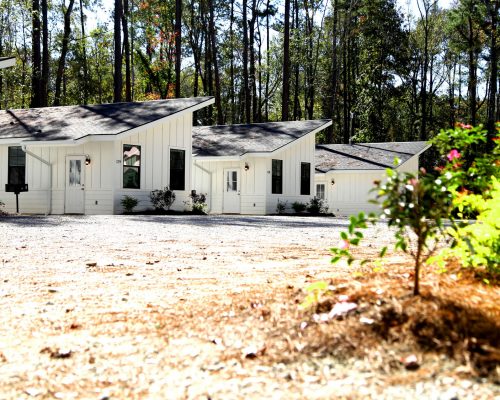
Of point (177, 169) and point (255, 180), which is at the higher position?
point (177, 169)

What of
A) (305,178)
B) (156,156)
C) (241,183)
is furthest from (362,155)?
(156,156)

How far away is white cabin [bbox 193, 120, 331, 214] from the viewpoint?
2542cm

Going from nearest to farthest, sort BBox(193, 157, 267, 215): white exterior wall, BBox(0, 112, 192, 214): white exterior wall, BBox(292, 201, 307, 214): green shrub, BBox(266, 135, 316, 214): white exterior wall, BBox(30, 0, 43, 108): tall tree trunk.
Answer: BBox(0, 112, 192, 214): white exterior wall
BBox(193, 157, 267, 215): white exterior wall
BBox(266, 135, 316, 214): white exterior wall
BBox(292, 201, 307, 214): green shrub
BBox(30, 0, 43, 108): tall tree trunk

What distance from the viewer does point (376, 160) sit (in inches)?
1227

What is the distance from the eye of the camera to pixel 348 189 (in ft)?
102

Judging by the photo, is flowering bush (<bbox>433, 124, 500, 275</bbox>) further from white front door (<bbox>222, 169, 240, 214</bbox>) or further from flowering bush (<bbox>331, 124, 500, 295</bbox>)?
white front door (<bbox>222, 169, 240, 214</bbox>)

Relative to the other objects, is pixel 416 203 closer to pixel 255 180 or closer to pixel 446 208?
pixel 446 208

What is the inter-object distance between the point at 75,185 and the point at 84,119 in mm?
2883

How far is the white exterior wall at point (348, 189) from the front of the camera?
3064 centimetres

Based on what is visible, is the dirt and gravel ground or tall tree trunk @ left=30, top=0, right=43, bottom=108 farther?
tall tree trunk @ left=30, top=0, right=43, bottom=108

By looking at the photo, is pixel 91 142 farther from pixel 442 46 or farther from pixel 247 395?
pixel 442 46

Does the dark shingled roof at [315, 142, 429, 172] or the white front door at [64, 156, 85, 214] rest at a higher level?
the dark shingled roof at [315, 142, 429, 172]

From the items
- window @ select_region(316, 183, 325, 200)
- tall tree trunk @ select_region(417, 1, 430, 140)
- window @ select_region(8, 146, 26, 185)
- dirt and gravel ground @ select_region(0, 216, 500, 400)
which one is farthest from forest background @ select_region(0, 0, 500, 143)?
dirt and gravel ground @ select_region(0, 216, 500, 400)

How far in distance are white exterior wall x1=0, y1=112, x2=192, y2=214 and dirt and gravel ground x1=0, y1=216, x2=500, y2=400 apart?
13.9 metres
